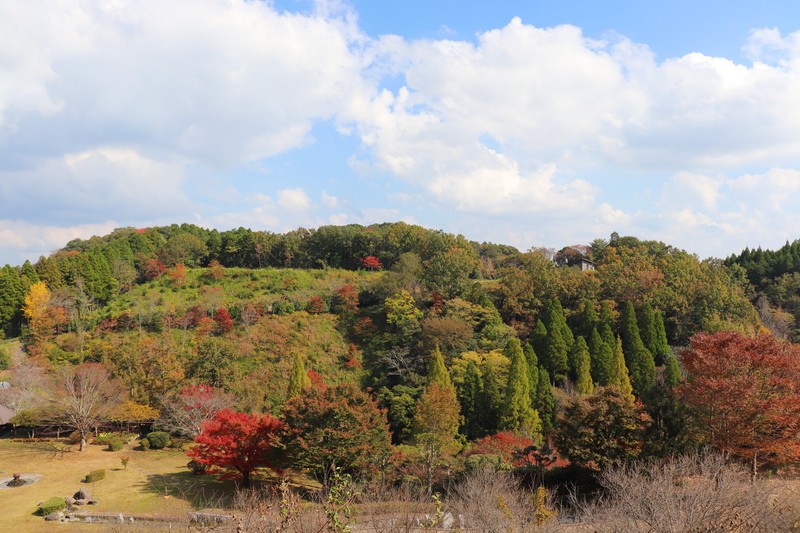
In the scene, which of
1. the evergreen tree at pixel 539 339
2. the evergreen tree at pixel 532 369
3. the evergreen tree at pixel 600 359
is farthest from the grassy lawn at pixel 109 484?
the evergreen tree at pixel 600 359

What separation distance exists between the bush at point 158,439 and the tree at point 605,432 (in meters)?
18.6

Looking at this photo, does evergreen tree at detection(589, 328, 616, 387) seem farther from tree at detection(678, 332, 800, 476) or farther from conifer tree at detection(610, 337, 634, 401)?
Answer: tree at detection(678, 332, 800, 476)

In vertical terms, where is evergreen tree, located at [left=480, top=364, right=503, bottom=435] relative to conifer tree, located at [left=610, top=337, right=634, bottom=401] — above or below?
below

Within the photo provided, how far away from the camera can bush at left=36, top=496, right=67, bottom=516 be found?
648 inches

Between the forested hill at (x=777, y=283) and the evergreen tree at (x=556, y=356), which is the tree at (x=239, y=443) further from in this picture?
the forested hill at (x=777, y=283)

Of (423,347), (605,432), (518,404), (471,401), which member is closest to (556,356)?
(518,404)

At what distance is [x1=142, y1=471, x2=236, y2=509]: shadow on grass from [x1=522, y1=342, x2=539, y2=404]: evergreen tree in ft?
49.4

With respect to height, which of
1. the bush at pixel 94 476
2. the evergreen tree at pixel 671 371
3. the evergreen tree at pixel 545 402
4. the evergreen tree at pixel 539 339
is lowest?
the bush at pixel 94 476

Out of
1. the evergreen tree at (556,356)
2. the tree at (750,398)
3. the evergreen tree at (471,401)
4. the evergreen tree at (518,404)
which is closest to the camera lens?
the tree at (750,398)

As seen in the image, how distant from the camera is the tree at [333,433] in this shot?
686 inches

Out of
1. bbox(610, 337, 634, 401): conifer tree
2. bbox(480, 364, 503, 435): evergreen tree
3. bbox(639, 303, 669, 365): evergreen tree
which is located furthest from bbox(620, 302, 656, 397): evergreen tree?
bbox(480, 364, 503, 435): evergreen tree

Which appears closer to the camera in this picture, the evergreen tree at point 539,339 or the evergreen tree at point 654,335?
the evergreen tree at point 539,339

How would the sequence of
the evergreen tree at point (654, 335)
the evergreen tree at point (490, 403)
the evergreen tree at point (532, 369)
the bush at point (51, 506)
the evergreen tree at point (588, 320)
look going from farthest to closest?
the evergreen tree at point (588, 320) → the evergreen tree at point (654, 335) → the evergreen tree at point (532, 369) → the evergreen tree at point (490, 403) → the bush at point (51, 506)

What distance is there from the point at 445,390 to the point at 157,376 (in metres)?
15.4
